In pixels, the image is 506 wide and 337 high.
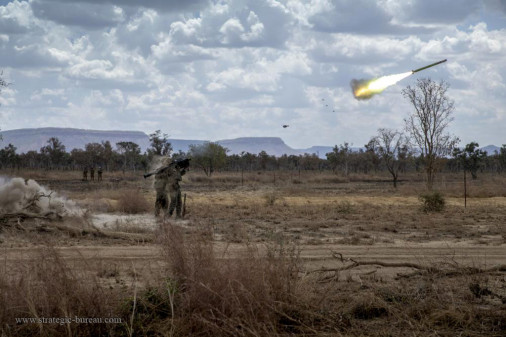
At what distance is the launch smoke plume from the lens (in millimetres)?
15109

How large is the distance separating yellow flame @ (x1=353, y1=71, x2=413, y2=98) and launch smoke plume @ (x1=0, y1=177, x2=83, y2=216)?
327 inches

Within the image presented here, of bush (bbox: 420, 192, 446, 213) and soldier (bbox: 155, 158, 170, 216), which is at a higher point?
soldier (bbox: 155, 158, 170, 216)

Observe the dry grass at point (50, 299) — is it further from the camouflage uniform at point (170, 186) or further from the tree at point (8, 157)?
the tree at point (8, 157)

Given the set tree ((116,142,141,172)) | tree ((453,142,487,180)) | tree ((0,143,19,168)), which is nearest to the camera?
tree ((453,142,487,180))

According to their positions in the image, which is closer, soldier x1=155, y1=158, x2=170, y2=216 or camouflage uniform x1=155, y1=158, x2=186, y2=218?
camouflage uniform x1=155, y1=158, x2=186, y2=218

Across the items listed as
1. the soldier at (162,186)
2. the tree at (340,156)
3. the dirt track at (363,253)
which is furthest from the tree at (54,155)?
the dirt track at (363,253)

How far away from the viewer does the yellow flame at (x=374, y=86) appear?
50.1 feet

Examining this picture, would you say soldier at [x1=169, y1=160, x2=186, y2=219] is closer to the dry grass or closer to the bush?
the bush

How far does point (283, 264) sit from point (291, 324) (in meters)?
0.75

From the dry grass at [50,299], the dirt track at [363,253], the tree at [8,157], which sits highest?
the tree at [8,157]

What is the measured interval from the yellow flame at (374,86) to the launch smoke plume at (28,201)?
27.2 feet

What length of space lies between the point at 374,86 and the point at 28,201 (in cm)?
964

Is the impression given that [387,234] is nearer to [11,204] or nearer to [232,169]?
[11,204]

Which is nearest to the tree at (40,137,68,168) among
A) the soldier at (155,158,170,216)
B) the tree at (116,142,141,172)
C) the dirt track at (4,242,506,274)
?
the tree at (116,142,141,172)
